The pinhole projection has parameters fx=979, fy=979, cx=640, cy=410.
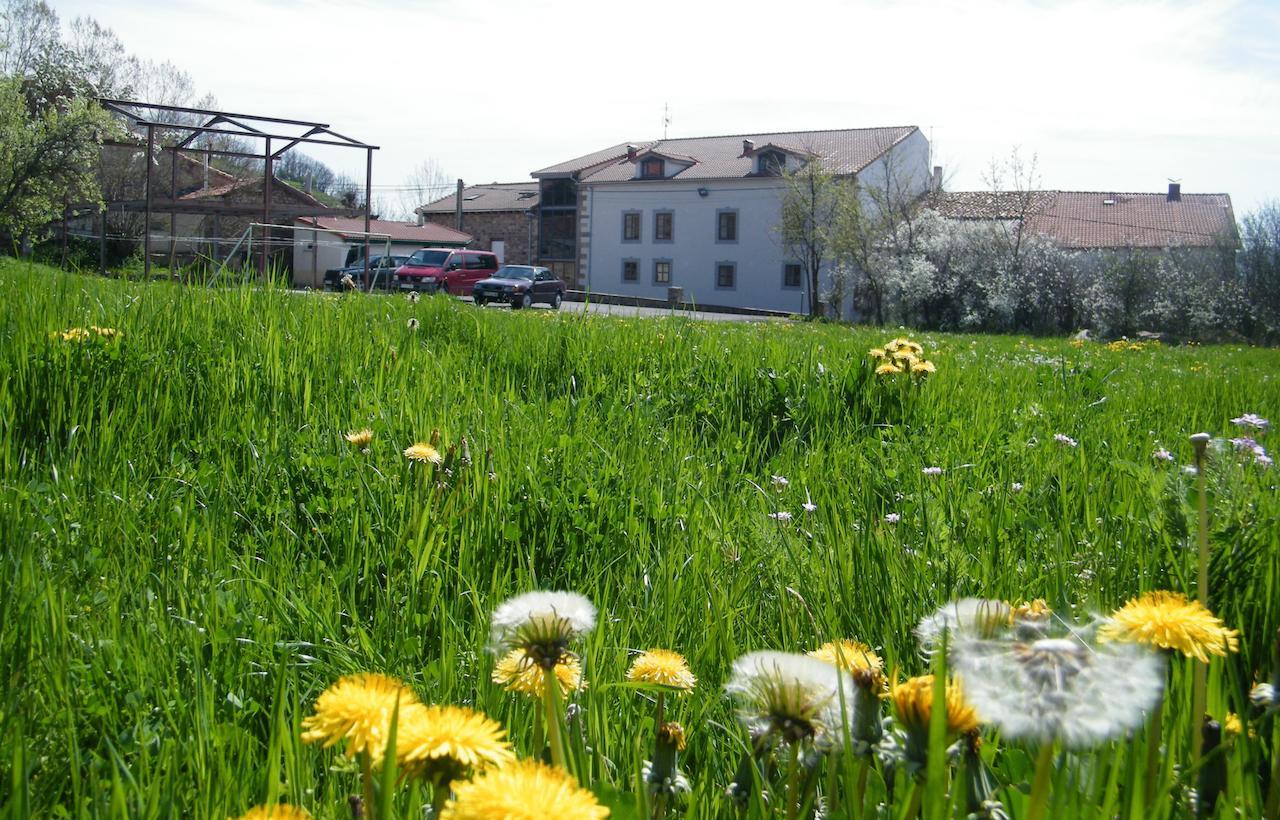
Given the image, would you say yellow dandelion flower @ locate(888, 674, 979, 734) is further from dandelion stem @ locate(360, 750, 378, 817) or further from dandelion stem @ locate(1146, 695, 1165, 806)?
dandelion stem @ locate(360, 750, 378, 817)

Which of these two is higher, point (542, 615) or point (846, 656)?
point (542, 615)

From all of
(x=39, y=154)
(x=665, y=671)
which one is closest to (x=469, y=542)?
(x=665, y=671)

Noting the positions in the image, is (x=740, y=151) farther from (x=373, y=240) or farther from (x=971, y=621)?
(x=971, y=621)

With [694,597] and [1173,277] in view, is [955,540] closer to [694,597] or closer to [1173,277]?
[694,597]

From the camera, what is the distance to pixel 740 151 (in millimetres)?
59406

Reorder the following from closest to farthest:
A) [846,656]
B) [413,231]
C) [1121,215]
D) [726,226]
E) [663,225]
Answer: [846,656]
[1121,215]
[726,226]
[663,225]
[413,231]

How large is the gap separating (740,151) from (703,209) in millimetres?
5321

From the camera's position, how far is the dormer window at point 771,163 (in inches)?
2117

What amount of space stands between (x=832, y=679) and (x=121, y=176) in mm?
55217

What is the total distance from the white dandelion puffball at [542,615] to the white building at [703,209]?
51587 millimetres

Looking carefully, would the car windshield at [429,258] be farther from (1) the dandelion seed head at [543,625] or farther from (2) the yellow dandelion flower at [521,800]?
(2) the yellow dandelion flower at [521,800]

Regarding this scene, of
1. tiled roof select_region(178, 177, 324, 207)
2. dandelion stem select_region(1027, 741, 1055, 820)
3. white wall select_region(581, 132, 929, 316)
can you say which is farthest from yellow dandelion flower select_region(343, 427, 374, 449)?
white wall select_region(581, 132, 929, 316)

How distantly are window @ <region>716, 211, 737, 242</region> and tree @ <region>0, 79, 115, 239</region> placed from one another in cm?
3162

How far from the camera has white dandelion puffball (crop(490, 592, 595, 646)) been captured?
92 centimetres
